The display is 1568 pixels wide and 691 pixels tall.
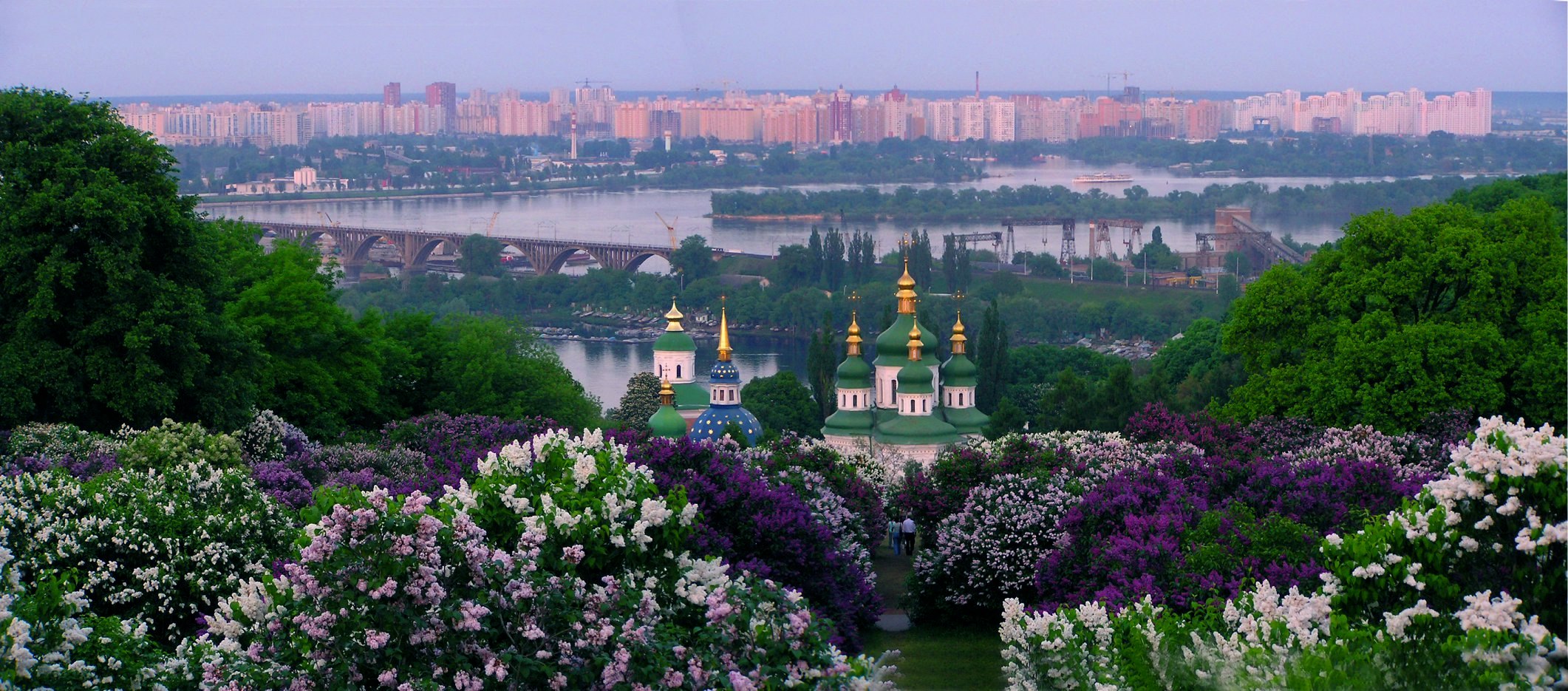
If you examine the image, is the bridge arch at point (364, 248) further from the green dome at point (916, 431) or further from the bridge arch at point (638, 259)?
the green dome at point (916, 431)

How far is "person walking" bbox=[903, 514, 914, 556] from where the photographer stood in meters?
15.0

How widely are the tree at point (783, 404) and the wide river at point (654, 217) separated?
1460 inches

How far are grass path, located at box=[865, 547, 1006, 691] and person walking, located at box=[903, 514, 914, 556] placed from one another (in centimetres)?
163

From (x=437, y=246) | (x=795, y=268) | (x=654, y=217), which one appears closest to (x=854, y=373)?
(x=795, y=268)

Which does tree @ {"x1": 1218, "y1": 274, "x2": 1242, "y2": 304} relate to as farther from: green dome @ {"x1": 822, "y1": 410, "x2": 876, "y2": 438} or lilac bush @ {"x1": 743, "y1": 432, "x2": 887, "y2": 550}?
lilac bush @ {"x1": 743, "y1": 432, "x2": 887, "y2": 550}

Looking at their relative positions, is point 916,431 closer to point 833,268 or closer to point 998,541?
point 998,541

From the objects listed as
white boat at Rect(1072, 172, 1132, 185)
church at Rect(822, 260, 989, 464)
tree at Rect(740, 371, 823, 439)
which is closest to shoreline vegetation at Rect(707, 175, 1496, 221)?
white boat at Rect(1072, 172, 1132, 185)

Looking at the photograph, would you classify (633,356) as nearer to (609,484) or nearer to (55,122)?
(55,122)

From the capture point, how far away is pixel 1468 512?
20.0ft

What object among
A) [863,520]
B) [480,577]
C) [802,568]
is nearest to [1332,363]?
[863,520]

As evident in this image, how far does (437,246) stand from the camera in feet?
252

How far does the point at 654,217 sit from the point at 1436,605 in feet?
290

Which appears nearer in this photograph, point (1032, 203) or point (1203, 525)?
point (1203, 525)

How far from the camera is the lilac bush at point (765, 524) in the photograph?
34.2ft
